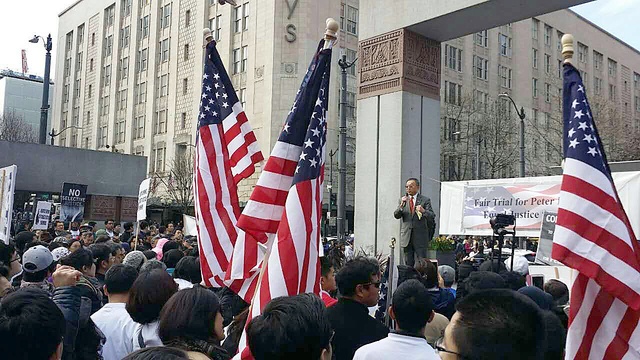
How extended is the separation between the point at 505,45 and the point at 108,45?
37536 millimetres

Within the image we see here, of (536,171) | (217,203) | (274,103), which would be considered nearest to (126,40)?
(274,103)

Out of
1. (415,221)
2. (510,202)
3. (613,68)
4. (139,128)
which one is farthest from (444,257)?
(613,68)

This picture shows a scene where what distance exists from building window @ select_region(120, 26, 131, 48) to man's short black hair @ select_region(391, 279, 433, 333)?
5875 cm

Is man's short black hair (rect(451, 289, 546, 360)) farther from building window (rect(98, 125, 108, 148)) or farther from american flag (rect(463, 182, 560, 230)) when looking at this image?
building window (rect(98, 125, 108, 148))

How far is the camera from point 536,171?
48688 mm

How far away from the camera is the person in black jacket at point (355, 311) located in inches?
156

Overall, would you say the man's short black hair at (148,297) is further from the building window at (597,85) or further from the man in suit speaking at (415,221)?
the building window at (597,85)

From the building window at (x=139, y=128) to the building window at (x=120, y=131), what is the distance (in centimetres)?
215

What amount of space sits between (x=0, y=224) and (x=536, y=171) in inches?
1743

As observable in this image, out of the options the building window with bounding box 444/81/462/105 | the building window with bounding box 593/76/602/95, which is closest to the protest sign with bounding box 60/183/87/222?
the building window with bounding box 444/81/462/105

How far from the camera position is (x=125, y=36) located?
5862 cm

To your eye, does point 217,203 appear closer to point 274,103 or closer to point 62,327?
point 62,327

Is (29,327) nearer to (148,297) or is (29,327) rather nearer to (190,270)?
(148,297)

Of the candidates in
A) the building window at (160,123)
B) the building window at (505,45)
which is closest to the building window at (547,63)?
the building window at (505,45)
